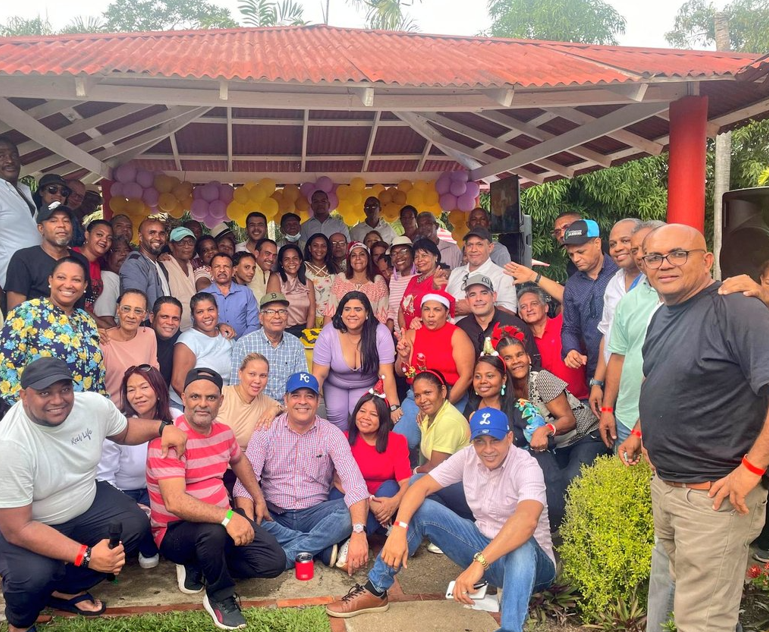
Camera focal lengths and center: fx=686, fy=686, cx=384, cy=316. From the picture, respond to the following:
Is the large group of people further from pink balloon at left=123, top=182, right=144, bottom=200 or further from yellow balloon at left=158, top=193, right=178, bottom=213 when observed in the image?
yellow balloon at left=158, top=193, right=178, bottom=213

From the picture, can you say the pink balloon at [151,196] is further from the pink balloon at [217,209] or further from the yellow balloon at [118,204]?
the pink balloon at [217,209]

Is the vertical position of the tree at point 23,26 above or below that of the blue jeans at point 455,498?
above

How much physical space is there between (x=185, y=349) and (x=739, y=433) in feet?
11.7

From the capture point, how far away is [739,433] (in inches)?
101

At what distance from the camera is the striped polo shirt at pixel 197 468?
12.6 ft

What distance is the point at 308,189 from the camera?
9.58 m

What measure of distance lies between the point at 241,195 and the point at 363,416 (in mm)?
5501

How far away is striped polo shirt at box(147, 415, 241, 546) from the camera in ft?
12.6

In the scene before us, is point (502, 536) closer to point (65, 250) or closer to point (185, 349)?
point (185, 349)

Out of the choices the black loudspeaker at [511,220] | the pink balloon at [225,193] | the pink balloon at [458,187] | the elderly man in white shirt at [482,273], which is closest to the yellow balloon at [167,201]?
the pink balloon at [225,193]

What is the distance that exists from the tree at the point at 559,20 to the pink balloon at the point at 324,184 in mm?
17690

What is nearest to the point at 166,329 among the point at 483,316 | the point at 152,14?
the point at 483,316

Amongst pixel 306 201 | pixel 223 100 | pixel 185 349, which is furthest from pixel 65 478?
pixel 306 201

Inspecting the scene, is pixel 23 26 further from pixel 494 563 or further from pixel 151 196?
pixel 494 563
